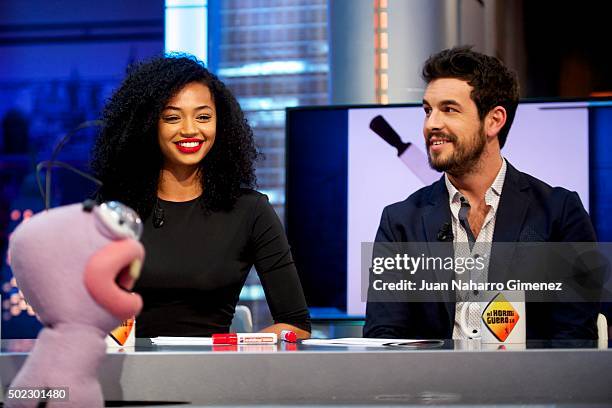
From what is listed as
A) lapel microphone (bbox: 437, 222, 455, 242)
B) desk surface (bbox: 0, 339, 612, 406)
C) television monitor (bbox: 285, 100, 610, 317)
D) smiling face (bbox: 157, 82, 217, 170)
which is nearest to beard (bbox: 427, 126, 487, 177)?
lapel microphone (bbox: 437, 222, 455, 242)

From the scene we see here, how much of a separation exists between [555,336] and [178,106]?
1.14 meters

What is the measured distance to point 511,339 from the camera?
1424 mm

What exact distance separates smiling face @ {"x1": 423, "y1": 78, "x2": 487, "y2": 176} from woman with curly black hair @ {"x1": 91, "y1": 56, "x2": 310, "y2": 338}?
61cm

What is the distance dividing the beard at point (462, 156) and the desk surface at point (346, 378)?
59.6 inches

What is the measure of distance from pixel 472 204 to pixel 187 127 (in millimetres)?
843

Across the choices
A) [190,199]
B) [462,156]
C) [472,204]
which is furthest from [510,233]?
[190,199]

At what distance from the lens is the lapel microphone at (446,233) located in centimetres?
229

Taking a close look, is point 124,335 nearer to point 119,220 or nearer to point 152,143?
point 119,220

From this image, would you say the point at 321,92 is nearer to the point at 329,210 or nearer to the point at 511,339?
the point at 329,210

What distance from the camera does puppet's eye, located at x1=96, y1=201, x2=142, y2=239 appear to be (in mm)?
805

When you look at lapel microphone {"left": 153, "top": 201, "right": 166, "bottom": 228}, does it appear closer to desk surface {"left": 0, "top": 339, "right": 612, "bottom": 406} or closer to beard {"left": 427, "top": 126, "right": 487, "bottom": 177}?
beard {"left": 427, "top": 126, "right": 487, "bottom": 177}

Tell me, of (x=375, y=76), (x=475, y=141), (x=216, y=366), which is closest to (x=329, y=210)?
(x=375, y=76)

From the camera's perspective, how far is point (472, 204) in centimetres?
242

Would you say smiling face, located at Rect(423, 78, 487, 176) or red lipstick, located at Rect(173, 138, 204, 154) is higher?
smiling face, located at Rect(423, 78, 487, 176)
